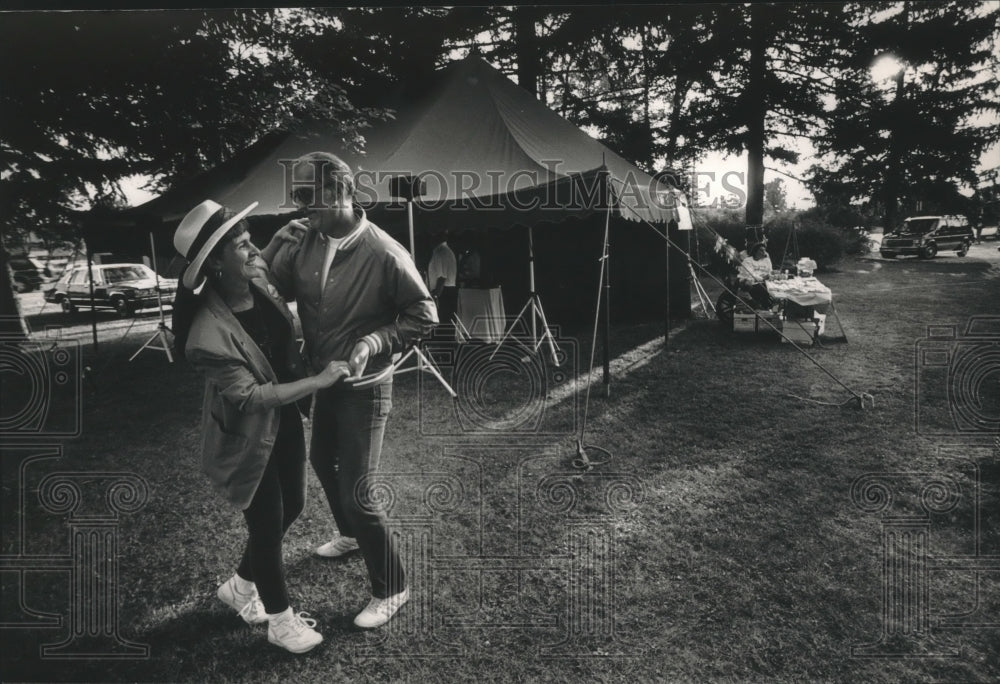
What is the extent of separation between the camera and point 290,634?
179 centimetres

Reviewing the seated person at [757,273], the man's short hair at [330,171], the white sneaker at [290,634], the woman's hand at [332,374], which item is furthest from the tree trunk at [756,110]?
the white sneaker at [290,634]

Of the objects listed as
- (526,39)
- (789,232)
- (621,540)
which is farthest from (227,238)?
(789,232)

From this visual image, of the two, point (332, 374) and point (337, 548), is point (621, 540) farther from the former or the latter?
point (332, 374)

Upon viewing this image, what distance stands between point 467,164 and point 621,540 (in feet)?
11.8

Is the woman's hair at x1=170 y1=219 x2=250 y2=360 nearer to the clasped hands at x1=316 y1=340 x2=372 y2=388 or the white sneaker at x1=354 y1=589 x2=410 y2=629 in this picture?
the clasped hands at x1=316 y1=340 x2=372 y2=388

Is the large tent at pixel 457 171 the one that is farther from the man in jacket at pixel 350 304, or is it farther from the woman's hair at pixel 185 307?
the woman's hair at pixel 185 307

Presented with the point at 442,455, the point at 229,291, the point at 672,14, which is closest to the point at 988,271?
the point at 672,14

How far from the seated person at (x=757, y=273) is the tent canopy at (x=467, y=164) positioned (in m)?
0.81

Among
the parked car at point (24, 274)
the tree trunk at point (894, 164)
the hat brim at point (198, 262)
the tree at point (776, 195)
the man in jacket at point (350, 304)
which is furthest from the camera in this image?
the tree at point (776, 195)

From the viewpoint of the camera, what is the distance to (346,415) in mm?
1820

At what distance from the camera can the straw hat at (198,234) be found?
4.91 feet

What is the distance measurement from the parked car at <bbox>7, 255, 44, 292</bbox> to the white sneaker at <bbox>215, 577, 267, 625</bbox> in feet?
4.75

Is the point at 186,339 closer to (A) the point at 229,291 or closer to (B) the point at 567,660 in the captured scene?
(A) the point at 229,291

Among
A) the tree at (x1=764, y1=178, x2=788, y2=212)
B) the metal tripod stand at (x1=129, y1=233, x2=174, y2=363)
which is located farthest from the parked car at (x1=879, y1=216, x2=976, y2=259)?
the metal tripod stand at (x1=129, y1=233, x2=174, y2=363)
